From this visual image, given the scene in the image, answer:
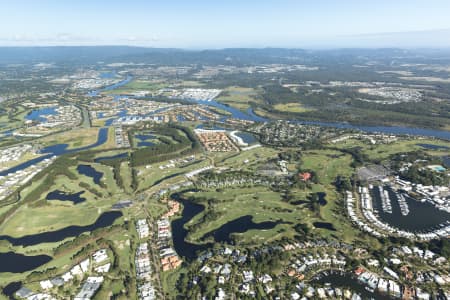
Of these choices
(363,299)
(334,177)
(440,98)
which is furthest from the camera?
(440,98)

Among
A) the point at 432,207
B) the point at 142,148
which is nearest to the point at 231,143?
the point at 142,148

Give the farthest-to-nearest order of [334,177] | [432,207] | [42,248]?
[334,177]
[432,207]
[42,248]

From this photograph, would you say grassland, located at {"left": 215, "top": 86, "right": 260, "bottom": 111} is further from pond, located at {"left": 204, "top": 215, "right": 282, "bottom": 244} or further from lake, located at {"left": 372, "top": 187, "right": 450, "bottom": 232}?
pond, located at {"left": 204, "top": 215, "right": 282, "bottom": 244}

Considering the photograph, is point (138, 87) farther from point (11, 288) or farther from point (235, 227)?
point (11, 288)

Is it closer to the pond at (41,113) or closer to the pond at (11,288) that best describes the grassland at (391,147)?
the pond at (11,288)

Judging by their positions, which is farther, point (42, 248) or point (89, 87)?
point (89, 87)

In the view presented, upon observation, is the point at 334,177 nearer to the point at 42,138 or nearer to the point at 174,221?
the point at 174,221

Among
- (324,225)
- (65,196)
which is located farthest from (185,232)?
(65,196)
